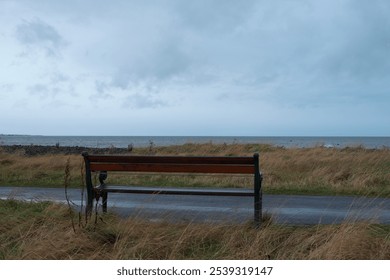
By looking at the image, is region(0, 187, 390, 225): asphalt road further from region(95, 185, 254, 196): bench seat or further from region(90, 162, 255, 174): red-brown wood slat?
region(90, 162, 255, 174): red-brown wood slat

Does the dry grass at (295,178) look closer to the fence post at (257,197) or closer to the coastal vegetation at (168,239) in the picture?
the coastal vegetation at (168,239)

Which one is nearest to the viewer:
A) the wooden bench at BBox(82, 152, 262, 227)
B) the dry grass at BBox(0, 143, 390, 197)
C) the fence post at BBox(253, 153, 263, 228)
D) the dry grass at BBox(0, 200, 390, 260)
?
the dry grass at BBox(0, 200, 390, 260)

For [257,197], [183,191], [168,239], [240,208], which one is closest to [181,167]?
[183,191]

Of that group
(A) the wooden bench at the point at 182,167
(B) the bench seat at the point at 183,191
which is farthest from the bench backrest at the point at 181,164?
(B) the bench seat at the point at 183,191

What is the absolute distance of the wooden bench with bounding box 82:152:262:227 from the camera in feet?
21.4

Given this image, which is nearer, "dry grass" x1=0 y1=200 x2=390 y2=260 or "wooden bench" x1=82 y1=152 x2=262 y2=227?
"dry grass" x1=0 y1=200 x2=390 y2=260

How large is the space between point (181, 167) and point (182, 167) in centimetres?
1

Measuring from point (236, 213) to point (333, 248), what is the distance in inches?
106

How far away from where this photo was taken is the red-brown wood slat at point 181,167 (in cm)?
662

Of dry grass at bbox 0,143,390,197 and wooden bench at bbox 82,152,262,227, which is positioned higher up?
wooden bench at bbox 82,152,262,227

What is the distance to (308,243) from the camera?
5.02 m

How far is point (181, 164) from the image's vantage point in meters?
6.74

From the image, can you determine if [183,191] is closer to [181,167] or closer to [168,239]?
[181,167]

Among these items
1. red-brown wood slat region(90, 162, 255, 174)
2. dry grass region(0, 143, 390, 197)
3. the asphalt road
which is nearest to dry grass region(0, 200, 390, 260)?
the asphalt road
